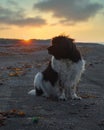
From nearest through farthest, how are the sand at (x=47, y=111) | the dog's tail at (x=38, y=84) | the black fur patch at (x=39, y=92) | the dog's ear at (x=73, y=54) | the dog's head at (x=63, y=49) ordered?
1. the sand at (x=47, y=111)
2. the dog's head at (x=63, y=49)
3. the dog's ear at (x=73, y=54)
4. the dog's tail at (x=38, y=84)
5. the black fur patch at (x=39, y=92)

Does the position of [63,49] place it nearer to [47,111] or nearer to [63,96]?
[63,96]

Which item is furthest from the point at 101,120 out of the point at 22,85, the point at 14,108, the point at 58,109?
the point at 22,85

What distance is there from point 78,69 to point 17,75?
29.7ft

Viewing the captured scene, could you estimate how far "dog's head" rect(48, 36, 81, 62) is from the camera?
560 inches

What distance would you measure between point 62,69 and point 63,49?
2.04 feet

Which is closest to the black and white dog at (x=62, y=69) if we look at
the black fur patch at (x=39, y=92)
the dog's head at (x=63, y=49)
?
the dog's head at (x=63, y=49)

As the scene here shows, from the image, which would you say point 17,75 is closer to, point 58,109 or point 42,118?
point 58,109

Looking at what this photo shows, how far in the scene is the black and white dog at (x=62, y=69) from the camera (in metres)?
14.3

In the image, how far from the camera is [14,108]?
13148 millimetres

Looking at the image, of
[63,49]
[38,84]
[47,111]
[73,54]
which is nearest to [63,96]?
[38,84]

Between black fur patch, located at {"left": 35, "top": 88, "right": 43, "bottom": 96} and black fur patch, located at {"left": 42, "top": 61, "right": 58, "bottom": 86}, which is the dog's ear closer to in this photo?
black fur patch, located at {"left": 42, "top": 61, "right": 58, "bottom": 86}

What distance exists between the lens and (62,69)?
14.6 m

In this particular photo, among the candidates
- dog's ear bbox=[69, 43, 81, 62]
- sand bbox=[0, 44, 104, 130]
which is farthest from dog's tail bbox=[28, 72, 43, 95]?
dog's ear bbox=[69, 43, 81, 62]

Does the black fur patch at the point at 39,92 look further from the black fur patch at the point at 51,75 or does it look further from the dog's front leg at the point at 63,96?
the dog's front leg at the point at 63,96
